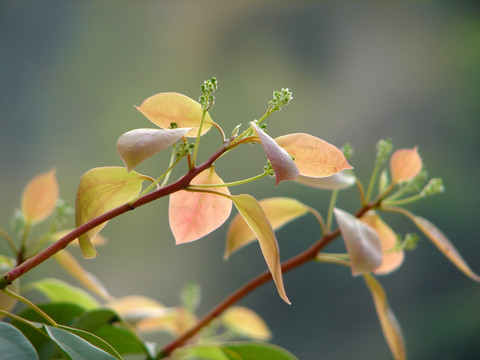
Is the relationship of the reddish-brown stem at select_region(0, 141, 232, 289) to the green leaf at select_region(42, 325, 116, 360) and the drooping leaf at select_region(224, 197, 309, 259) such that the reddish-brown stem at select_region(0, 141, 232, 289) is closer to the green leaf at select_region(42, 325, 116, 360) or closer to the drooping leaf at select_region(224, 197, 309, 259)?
the green leaf at select_region(42, 325, 116, 360)

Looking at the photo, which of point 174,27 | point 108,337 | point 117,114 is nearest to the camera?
point 108,337

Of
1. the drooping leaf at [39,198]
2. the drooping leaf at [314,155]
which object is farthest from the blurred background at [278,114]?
the drooping leaf at [314,155]

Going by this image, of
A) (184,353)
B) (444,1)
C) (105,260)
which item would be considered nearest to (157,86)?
(105,260)

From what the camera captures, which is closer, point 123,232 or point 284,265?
point 284,265

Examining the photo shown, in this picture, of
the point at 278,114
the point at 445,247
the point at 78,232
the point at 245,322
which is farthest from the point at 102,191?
the point at 278,114

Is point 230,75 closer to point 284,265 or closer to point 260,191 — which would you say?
point 260,191

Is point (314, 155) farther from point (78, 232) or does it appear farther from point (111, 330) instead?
point (111, 330)
